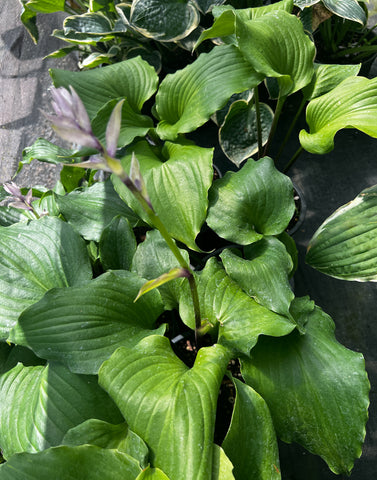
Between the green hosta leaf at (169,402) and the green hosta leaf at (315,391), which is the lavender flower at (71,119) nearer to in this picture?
the green hosta leaf at (169,402)

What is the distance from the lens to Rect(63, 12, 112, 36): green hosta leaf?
1.33m

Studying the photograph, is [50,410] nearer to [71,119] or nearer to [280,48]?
[71,119]

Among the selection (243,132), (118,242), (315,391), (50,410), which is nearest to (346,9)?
(243,132)

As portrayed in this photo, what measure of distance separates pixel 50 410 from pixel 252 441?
338 mm

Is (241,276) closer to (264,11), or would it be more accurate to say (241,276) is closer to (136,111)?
(136,111)

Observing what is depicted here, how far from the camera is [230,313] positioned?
0.73m

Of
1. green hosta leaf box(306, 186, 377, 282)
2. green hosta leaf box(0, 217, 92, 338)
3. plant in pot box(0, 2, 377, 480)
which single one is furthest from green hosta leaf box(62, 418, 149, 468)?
green hosta leaf box(306, 186, 377, 282)

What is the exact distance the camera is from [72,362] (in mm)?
682

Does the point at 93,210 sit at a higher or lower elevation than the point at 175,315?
higher

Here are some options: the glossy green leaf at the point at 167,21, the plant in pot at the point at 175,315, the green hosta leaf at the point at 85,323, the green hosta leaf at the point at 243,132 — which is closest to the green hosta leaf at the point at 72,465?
the plant in pot at the point at 175,315

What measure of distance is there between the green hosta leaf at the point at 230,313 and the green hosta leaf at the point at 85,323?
0.29ft

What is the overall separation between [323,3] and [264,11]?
31cm

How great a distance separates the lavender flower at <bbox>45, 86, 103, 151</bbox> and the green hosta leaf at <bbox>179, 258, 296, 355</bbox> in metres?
0.42

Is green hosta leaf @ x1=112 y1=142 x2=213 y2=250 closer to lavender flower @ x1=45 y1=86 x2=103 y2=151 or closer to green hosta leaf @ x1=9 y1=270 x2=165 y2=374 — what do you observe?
green hosta leaf @ x1=9 y1=270 x2=165 y2=374
